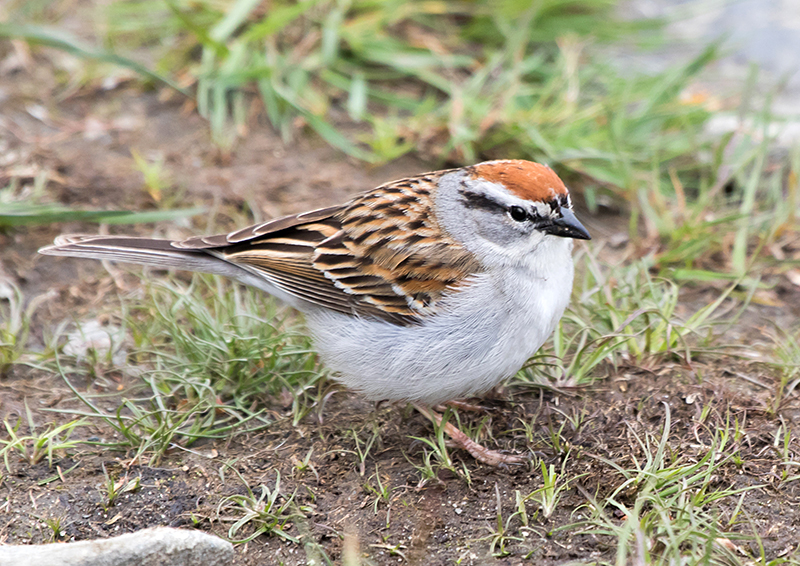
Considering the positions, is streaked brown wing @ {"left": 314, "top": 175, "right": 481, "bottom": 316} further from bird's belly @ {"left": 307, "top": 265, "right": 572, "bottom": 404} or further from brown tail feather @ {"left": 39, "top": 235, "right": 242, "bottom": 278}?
brown tail feather @ {"left": 39, "top": 235, "right": 242, "bottom": 278}

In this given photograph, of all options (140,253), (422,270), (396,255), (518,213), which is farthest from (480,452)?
(140,253)

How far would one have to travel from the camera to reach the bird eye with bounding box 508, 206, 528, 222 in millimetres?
4004

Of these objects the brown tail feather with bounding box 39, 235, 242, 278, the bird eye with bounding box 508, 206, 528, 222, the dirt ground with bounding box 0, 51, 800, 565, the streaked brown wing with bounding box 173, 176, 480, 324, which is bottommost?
the dirt ground with bounding box 0, 51, 800, 565

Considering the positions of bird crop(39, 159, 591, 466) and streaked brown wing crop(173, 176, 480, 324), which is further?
streaked brown wing crop(173, 176, 480, 324)

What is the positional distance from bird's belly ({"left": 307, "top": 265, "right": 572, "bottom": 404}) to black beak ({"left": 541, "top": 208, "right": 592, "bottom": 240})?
0.81 ft

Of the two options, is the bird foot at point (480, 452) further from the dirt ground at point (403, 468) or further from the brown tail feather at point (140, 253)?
the brown tail feather at point (140, 253)

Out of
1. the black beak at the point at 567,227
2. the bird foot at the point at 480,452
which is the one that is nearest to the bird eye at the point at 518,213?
the black beak at the point at 567,227

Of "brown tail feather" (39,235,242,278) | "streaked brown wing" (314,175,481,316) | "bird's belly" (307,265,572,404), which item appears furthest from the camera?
"brown tail feather" (39,235,242,278)

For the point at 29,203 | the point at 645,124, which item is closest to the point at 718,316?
the point at 645,124

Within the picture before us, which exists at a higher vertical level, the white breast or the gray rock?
the white breast

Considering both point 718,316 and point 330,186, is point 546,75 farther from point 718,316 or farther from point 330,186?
point 718,316

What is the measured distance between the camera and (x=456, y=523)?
357 cm

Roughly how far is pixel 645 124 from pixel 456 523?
377cm

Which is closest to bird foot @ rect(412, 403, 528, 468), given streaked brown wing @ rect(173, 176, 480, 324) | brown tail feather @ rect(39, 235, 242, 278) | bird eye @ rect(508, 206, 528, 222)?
streaked brown wing @ rect(173, 176, 480, 324)
